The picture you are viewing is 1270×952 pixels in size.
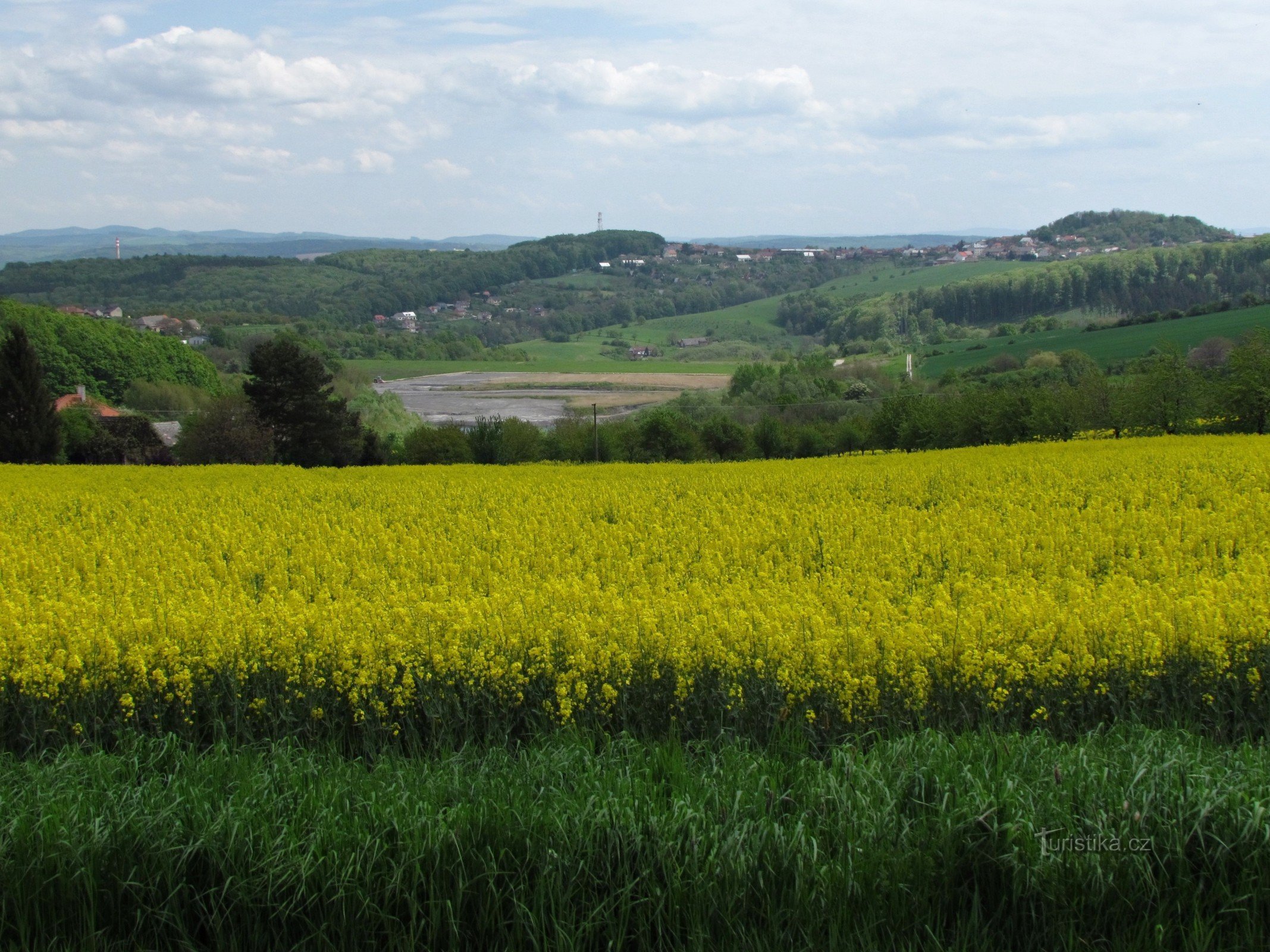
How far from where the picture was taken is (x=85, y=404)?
67188 millimetres

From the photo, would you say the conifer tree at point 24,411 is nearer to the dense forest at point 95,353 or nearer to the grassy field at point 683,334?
the dense forest at point 95,353

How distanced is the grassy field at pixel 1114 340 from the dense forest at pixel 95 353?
67244mm

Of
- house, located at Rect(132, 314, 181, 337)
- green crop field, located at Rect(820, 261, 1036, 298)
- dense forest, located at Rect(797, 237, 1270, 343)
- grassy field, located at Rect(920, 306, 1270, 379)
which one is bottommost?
grassy field, located at Rect(920, 306, 1270, 379)

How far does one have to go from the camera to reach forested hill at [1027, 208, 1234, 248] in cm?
17025

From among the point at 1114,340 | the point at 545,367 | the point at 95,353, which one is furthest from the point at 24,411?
the point at 545,367

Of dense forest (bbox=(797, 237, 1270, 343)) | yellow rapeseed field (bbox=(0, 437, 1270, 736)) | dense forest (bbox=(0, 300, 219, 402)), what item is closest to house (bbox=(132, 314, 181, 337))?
dense forest (bbox=(0, 300, 219, 402))

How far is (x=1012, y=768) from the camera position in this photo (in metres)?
5.61

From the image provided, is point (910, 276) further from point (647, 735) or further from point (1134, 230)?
point (647, 735)

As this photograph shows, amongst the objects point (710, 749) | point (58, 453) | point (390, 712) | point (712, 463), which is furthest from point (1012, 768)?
point (58, 453)

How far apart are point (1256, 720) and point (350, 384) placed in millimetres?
83783

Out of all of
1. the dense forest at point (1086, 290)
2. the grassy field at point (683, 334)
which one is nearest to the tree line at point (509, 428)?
the grassy field at point (683, 334)

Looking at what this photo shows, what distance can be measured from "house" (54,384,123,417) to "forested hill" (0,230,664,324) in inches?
2409

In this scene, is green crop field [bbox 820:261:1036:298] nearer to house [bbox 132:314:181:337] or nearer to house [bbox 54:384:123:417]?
house [bbox 132:314:181:337]

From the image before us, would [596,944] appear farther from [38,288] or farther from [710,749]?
[38,288]
